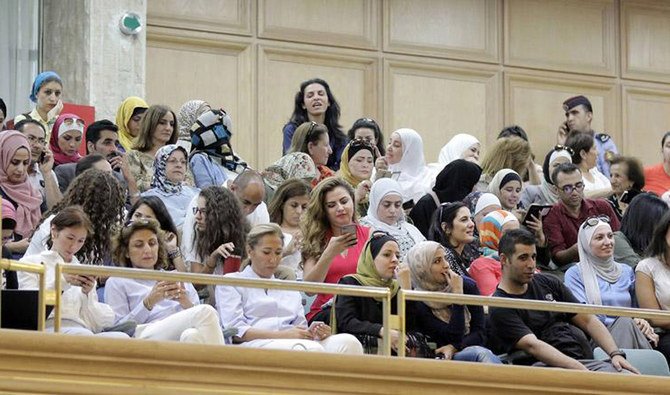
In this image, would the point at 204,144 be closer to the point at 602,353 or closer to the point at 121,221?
the point at 121,221

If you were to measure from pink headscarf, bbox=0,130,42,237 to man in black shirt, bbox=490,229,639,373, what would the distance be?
241 cm

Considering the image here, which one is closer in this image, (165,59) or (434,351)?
(434,351)

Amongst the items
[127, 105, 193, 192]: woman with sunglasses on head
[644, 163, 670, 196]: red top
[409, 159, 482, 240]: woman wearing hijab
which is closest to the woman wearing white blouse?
[127, 105, 193, 192]: woman with sunglasses on head

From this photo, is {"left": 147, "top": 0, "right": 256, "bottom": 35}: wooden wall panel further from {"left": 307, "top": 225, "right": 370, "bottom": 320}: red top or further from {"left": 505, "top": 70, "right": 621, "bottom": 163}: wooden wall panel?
{"left": 307, "top": 225, "right": 370, "bottom": 320}: red top

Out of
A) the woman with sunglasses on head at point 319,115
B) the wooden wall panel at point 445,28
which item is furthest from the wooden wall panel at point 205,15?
the woman with sunglasses on head at point 319,115

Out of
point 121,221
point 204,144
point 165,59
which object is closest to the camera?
point 121,221

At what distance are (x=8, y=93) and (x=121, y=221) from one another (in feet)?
15.0

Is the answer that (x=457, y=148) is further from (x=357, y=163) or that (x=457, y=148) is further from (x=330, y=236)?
(x=330, y=236)

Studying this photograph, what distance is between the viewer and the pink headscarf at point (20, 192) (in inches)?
373

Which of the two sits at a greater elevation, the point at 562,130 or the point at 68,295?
the point at 562,130

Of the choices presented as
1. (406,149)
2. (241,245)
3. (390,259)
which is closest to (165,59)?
(406,149)

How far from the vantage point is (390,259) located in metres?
8.45

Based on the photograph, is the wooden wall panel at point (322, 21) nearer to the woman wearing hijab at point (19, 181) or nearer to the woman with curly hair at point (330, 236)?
the woman with curly hair at point (330, 236)

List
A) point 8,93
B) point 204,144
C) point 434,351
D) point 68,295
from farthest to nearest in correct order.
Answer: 1. point 8,93
2. point 204,144
3. point 434,351
4. point 68,295
